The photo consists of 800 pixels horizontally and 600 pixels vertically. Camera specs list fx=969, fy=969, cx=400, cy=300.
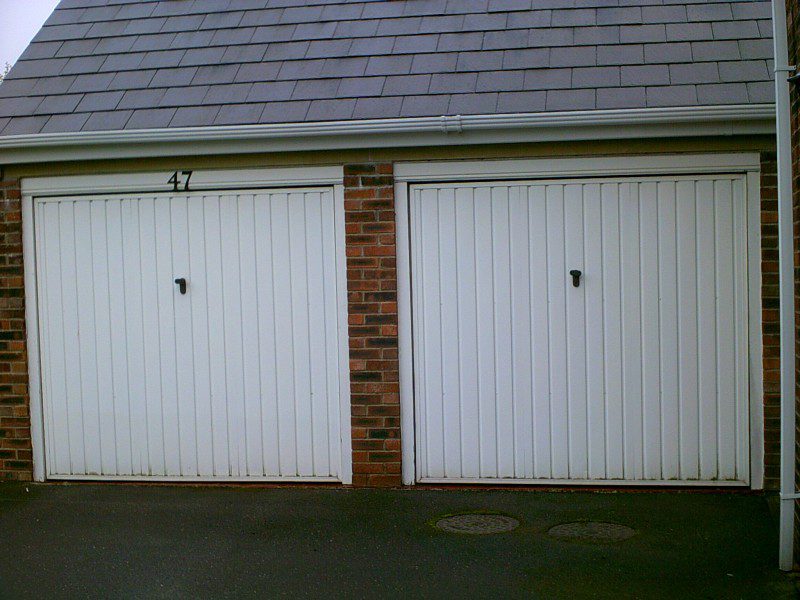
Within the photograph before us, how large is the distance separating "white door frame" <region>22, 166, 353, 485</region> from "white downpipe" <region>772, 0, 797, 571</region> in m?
3.09

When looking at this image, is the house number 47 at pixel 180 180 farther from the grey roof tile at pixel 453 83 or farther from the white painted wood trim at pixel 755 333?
the white painted wood trim at pixel 755 333

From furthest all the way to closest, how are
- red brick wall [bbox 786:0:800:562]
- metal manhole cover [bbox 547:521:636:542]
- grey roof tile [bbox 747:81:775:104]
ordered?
grey roof tile [bbox 747:81:775:104]
metal manhole cover [bbox 547:521:636:542]
red brick wall [bbox 786:0:800:562]

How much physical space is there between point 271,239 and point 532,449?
2.43m

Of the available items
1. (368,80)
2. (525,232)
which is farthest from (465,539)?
(368,80)

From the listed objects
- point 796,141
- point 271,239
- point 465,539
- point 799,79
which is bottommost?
point 465,539

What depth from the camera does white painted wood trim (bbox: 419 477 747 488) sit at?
22.0 ft

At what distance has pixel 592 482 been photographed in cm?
684

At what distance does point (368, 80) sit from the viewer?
723 cm

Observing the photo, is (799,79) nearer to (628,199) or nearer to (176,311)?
(628,199)

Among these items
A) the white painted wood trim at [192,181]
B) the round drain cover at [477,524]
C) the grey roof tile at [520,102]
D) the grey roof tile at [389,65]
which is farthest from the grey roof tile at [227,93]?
the round drain cover at [477,524]

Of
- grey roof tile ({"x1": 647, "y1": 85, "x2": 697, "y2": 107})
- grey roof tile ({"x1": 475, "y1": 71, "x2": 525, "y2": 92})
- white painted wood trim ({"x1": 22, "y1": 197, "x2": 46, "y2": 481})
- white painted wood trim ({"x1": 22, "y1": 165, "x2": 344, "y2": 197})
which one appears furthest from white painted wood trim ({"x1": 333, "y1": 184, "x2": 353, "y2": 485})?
white painted wood trim ({"x1": 22, "y1": 197, "x2": 46, "y2": 481})

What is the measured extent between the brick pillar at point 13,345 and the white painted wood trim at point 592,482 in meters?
3.10

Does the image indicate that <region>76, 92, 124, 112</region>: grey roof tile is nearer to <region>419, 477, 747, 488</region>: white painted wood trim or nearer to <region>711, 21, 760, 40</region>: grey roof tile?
<region>419, 477, 747, 488</region>: white painted wood trim

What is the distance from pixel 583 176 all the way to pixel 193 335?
3.09 metres
